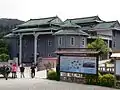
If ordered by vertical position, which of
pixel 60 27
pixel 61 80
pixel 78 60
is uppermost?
pixel 60 27

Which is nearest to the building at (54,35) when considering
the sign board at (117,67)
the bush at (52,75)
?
the bush at (52,75)

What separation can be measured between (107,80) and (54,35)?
3323 cm

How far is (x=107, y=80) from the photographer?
943 inches

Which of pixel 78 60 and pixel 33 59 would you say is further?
A: pixel 33 59

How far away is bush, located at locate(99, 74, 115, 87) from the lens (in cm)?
2366

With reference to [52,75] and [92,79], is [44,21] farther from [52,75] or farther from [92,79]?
[92,79]

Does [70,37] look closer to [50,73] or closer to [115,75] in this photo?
[50,73]

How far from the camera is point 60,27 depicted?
57.7m

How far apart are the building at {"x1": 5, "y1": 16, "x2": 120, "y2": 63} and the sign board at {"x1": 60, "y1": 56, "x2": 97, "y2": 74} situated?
2586 centimetres

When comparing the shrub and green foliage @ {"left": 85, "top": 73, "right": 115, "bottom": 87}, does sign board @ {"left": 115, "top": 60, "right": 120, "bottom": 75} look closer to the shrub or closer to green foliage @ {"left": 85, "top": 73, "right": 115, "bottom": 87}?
green foliage @ {"left": 85, "top": 73, "right": 115, "bottom": 87}

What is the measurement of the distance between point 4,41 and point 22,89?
48.4 m

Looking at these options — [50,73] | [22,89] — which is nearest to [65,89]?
[22,89]

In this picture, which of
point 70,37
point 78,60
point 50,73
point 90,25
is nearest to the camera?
point 78,60

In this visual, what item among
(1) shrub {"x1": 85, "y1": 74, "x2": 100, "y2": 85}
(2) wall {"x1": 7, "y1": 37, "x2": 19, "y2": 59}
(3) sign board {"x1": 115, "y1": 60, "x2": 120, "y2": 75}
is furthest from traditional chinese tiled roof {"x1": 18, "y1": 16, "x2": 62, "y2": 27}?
(3) sign board {"x1": 115, "y1": 60, "x2": 120, "y2": 75}
